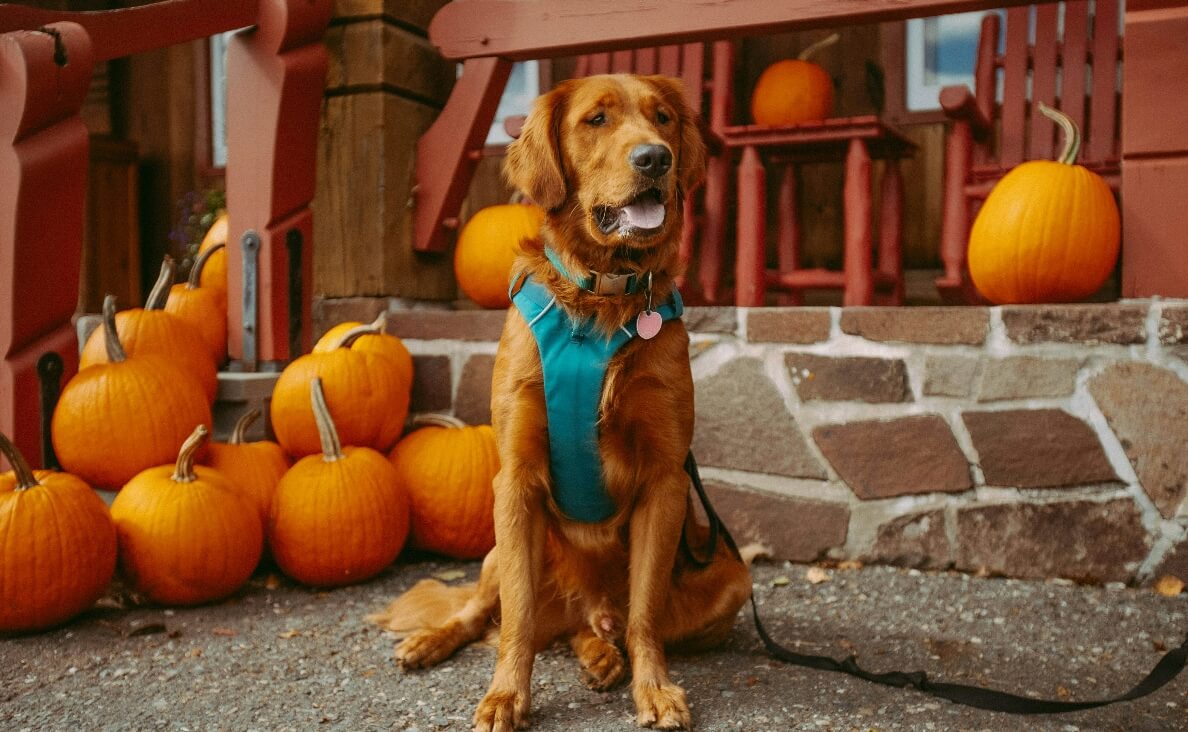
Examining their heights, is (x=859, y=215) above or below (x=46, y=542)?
above

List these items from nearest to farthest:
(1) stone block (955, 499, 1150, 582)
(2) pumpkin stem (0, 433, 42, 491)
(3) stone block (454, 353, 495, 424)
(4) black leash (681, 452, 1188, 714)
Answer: (4) black leash (681, 452, 1188, 714) < (2) pumpkin stem (0, 433, 42, 491) < (1) stone block (955, 499, 1150, 582) < (3) stone block (454, 353, 495, 424)

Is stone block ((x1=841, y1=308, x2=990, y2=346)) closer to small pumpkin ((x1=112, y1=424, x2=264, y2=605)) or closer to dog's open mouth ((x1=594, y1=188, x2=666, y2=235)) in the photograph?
dog's open mouth ((x1=594, y1=188, x2=666, y2=235))

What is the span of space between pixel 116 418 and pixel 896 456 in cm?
229

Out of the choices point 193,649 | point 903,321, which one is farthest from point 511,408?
point 903,321

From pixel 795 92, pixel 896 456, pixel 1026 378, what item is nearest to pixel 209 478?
pixel 896 456

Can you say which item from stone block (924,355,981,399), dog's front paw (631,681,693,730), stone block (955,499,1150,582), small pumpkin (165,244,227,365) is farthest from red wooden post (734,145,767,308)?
small pumpkin (165,244,227,365)

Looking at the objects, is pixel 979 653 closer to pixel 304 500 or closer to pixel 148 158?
pixel 304 500

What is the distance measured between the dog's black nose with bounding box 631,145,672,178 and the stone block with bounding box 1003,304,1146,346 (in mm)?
1365

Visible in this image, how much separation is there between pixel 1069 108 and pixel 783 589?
225cm

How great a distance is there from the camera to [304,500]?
2.79 m

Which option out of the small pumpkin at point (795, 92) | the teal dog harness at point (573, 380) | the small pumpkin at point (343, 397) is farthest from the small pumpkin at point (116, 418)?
the small pumpkin at point (795, 92)

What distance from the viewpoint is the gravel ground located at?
1877mm

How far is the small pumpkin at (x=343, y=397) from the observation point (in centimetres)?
305

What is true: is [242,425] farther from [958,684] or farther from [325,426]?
[958,684]
